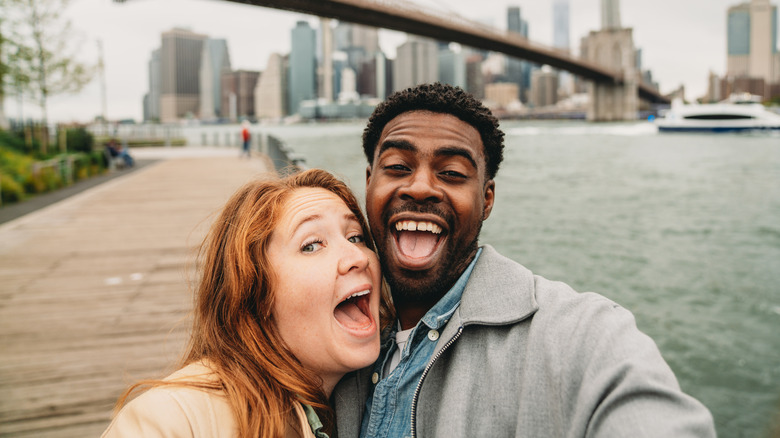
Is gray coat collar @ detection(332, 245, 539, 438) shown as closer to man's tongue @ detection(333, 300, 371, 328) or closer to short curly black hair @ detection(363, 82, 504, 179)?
man's tongue @ detection(333, 300, 371, 328)

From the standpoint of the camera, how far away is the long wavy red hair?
1593 millimetres

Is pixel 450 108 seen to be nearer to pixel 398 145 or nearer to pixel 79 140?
pixel 398 145

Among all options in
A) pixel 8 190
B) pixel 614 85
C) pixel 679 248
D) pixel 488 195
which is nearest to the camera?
pixel 488 195

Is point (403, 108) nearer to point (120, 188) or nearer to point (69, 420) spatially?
point (69, 420)

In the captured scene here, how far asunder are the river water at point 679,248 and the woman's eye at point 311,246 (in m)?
0.70

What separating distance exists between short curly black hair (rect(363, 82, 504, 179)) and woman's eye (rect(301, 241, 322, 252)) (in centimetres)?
51

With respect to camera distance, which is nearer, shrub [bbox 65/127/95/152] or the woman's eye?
the woman's eye

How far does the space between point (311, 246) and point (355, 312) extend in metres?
0.24

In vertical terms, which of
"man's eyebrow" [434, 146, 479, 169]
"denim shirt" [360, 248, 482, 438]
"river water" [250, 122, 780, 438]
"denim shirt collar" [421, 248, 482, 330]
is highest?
"man's eyebrow" [434, 146, 479, 169]

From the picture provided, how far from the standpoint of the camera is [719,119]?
188ft

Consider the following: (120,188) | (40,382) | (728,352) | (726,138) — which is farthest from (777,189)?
(726,138)

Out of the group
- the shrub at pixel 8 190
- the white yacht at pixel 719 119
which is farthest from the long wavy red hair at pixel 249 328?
the white yacht at pixel 719 119

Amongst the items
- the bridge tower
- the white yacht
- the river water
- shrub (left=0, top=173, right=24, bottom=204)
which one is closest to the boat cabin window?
the white yacht

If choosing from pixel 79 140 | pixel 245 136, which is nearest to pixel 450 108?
pixel 245 136
